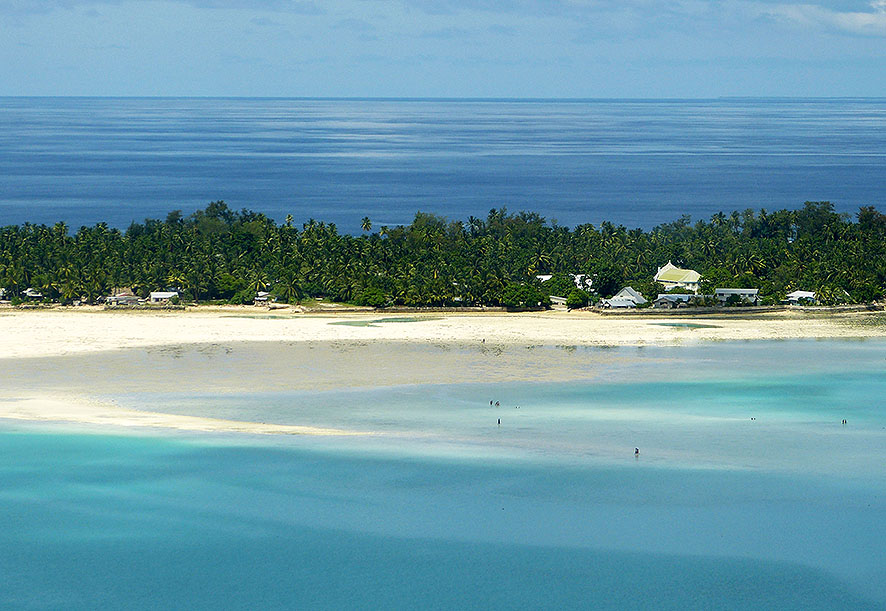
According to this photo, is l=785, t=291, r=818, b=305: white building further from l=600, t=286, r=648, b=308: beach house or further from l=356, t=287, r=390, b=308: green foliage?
l=356, t=287, r=390, b=308: green foliage

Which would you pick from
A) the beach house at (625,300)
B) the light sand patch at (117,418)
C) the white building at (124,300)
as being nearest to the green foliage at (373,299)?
the beach house at (625,300)

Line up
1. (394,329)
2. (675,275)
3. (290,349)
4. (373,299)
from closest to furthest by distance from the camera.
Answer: (290,349) → (394,329) → (373,299) → (675,275)

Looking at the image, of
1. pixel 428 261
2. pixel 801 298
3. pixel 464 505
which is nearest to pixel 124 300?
pixel 428 261

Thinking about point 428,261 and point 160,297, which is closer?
point 160,297

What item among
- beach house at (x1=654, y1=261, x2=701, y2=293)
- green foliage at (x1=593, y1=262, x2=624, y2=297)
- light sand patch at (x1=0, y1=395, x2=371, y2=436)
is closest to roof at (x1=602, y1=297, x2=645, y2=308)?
green foliage at (x1=593, y1=262, x2=624, y2=297)

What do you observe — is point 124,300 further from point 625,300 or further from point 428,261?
point 625,300

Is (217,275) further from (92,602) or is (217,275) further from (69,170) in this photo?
(69,170)

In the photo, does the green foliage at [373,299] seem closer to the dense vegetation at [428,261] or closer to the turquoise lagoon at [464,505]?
the dense vegetation at [428,261]
